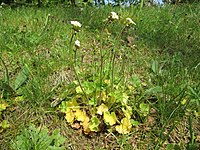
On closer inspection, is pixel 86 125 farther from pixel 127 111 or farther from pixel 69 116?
Result: pixel 127 111

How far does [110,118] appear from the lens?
5.15ft

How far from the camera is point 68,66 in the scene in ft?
6.86

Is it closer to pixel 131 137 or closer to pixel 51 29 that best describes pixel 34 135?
pixel 131 137

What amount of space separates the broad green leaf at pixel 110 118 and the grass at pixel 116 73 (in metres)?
0.07

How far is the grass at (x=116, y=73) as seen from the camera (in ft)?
5.20

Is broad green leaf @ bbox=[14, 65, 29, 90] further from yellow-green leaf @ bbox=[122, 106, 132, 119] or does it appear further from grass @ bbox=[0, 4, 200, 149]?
yellow-green leaf @ bbox=[122, 106, 132, 119]

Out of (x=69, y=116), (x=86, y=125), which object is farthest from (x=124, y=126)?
(x=69, y=116)

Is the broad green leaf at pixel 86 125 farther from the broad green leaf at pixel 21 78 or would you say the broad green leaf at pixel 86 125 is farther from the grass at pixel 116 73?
the broad green leaf at pixel 21 78

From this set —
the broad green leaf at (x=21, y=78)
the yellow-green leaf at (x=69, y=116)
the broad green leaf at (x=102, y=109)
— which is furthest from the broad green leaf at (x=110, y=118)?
the broad green leaf at (x=21, y=78)

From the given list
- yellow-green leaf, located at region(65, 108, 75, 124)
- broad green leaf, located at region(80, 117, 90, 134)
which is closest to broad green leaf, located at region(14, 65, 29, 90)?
yellow-green leaf, located at region(65, 108, 75, 124)

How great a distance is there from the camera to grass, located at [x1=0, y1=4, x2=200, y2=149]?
158cm

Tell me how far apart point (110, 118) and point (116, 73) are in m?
0.43

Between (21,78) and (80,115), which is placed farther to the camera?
(21,78)

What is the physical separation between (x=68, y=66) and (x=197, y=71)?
3.25ft
